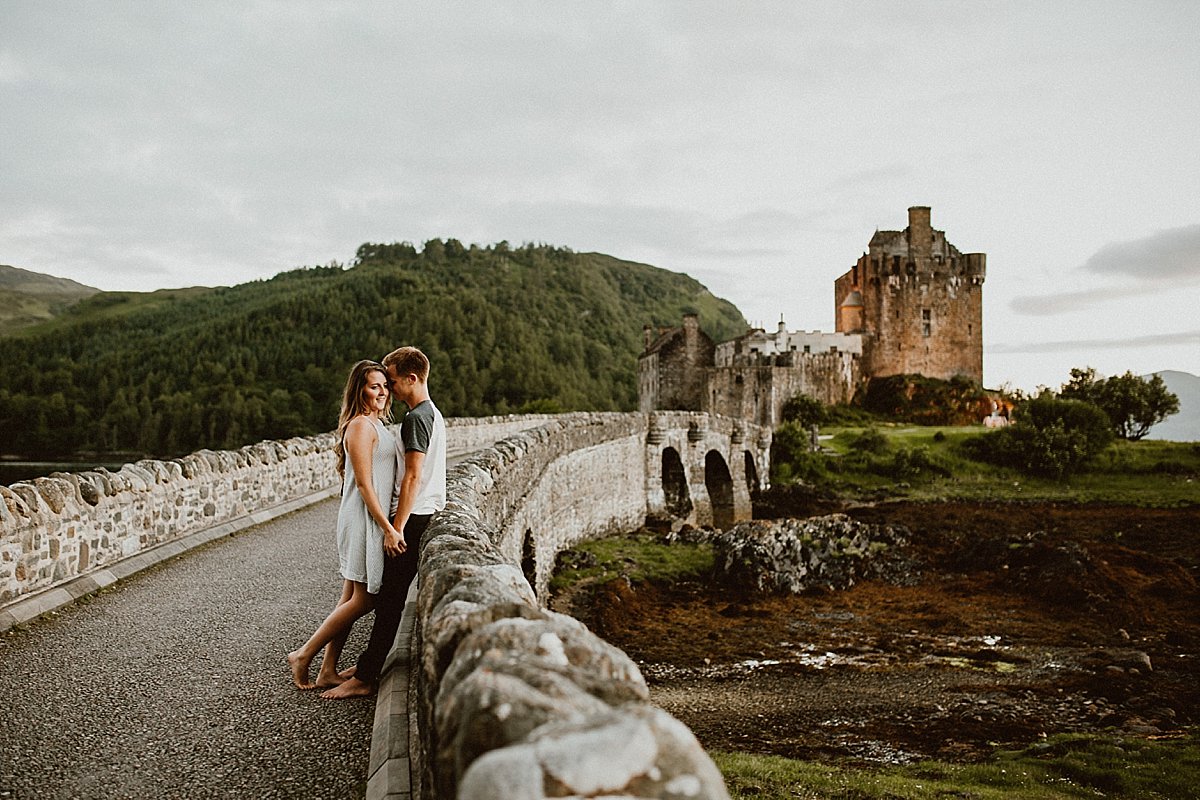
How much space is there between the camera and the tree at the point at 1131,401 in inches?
1689

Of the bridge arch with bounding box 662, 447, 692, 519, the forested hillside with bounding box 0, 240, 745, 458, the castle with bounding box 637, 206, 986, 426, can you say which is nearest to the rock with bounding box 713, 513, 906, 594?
the bridge arch with bounding box 662, 447, 692, 519

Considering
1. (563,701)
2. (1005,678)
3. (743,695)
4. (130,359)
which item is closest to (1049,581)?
(1005,678)

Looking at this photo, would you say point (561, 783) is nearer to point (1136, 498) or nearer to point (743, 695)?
point (743, 695)

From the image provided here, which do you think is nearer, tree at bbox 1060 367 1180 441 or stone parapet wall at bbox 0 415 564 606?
stone parapet wall at bbox 0 415 564 606

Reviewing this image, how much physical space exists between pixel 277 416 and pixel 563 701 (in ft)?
183

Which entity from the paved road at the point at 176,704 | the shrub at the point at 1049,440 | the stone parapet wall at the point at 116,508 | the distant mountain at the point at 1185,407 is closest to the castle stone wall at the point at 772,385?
the shrub at the point at 1049,440

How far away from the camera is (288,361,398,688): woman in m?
4.51

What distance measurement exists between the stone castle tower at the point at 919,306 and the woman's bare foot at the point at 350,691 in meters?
50.5

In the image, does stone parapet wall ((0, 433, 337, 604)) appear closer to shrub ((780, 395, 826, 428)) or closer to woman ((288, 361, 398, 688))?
woman ((288, 361, 398, 688))

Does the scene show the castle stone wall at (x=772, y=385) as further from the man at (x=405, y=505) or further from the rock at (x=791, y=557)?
the man at (x=405, y=505)

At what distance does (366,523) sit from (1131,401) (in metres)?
47.9

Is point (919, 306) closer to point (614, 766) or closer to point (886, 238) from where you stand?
point (886, 238)

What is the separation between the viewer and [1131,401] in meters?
42.8

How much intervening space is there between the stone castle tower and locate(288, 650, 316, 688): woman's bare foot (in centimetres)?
A: 5056
